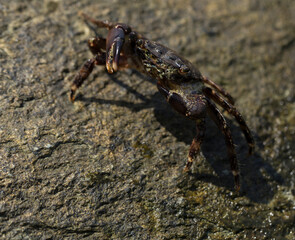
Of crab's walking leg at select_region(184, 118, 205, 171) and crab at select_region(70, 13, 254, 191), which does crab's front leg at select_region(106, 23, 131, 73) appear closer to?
crab at select_region(70, 13, 254, 191)

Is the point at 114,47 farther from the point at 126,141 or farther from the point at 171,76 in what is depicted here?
the point at 126,141

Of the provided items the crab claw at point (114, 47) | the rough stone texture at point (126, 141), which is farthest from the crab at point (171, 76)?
the rough stone texture at point (126, 141)

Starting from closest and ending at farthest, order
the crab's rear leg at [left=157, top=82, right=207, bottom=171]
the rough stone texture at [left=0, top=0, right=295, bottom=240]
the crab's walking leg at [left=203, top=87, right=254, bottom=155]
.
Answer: the rough stone texture at [left=0, top=0, right=295, bottom=240]
the crab's rear leg at [left=157, top=82, right=207, bottom=171]
the crab's walking leg at [left=203, top=87, right=254, bottom=155]

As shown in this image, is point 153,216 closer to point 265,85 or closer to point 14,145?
point 14,145

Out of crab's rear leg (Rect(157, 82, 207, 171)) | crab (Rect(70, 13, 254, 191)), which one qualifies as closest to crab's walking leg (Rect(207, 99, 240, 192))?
crab (Rect(70, 13, 254, 191))

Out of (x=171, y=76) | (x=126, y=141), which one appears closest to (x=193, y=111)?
(x=171, y=76)

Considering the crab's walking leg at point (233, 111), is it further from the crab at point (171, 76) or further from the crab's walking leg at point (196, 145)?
the crab's walking leg at point (196, 145)
